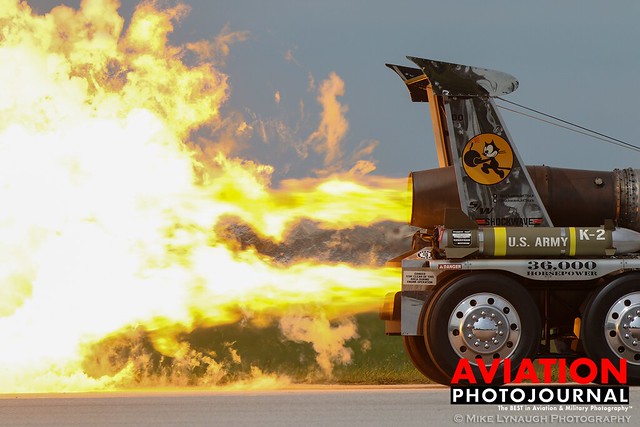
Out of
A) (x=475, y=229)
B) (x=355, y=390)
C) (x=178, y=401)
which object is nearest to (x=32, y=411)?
(x=178, y=401)

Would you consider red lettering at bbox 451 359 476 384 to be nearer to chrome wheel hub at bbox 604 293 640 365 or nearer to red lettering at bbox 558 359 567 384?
chrome wheel hub at bbox 604 293 640 365

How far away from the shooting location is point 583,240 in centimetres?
1792

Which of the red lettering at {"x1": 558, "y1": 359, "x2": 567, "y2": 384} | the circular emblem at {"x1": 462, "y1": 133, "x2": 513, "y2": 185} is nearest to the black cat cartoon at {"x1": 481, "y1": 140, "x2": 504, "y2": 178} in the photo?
the circular emblem at {"x1": 462, "y1": 133, "x2": 513, "y2": 185}

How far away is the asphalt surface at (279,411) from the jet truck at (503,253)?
0.88 meters

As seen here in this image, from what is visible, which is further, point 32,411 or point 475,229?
point 475,229

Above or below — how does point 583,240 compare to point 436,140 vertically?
below

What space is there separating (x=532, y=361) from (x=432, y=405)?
2.42 metres

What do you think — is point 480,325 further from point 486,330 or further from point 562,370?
point 562,370

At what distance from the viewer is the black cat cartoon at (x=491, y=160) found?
18.7 metres

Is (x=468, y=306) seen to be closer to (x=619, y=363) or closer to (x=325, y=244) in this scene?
(x=619, y=363)

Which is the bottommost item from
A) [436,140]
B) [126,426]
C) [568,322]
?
[126,426]

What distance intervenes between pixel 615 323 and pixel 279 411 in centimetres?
492

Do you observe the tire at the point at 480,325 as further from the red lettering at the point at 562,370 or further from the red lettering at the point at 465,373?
the red lettering at the point at 562,370

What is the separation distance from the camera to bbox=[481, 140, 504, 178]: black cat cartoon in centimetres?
1866
